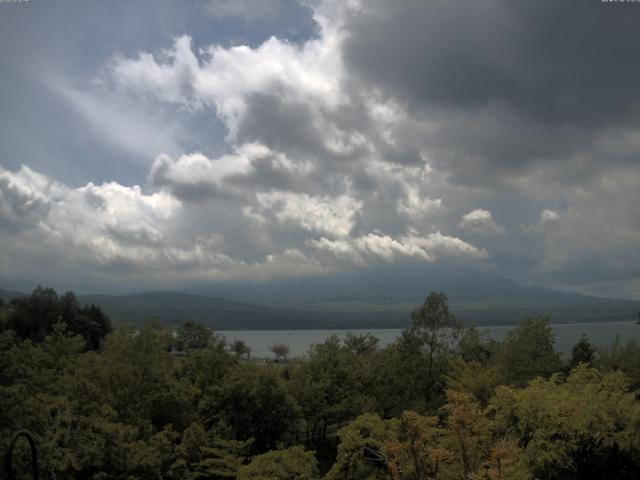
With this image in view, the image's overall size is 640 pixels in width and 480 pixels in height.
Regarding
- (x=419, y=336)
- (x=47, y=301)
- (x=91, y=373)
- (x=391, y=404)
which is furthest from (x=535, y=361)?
(x=47, y=301)

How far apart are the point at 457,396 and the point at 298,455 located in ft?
22.0

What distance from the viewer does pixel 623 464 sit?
16016 mm

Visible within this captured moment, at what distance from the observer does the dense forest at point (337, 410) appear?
55.9ft

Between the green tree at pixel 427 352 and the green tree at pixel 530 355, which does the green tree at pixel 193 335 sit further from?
the green tree at pixel 530 355

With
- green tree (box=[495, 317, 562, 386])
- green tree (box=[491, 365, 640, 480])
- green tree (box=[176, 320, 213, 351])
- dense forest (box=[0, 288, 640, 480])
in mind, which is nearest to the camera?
green tree (box=[491, 365, 640, 480])

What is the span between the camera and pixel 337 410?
35938mm

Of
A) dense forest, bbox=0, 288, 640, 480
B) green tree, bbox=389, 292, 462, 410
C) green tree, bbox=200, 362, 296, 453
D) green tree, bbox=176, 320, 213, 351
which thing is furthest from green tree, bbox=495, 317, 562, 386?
green tree, bbox=176, 320, 213, 351

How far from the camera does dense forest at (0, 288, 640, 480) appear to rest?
17047 mm

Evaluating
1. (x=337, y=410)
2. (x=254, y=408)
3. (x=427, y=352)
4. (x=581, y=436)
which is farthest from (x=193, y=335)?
(x=581, y=436)

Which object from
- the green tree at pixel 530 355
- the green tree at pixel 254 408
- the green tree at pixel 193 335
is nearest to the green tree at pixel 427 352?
the green tree at pixel 530 355

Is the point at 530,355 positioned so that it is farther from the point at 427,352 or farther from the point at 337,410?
the point at 337,410

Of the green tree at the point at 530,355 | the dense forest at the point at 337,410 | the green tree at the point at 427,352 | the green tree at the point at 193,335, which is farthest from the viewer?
the green tree at the point at 193,335

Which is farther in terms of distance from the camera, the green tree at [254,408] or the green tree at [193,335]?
the green tree at [193,335]

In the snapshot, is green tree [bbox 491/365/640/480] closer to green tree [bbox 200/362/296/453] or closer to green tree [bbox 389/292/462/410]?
green tree [bbox 200/362/296/453]
